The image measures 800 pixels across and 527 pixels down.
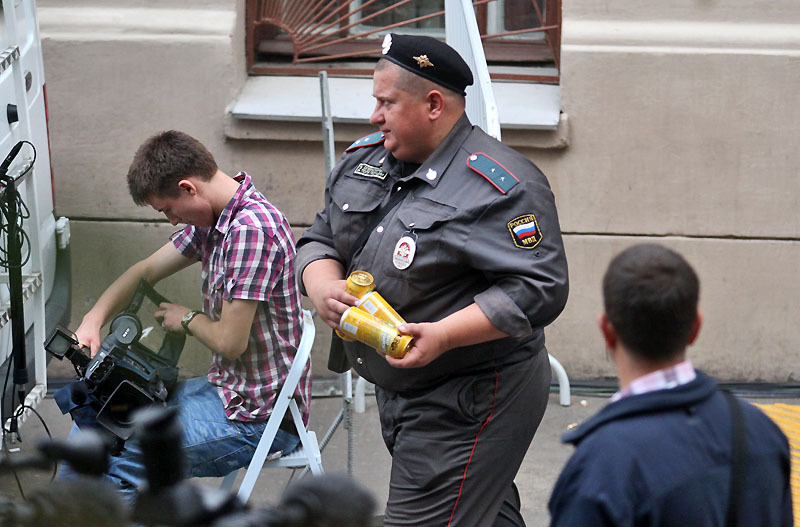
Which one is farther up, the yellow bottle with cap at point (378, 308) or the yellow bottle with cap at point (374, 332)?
the yellow bottle with cap at point (378, 308)

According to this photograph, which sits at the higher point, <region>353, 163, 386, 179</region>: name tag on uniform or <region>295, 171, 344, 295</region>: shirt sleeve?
<region>353, 163, 386, 179</region>: name tag on uniform

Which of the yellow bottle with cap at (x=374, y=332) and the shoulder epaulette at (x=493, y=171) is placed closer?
the yellow bottle with cap at (x=374, y=332)

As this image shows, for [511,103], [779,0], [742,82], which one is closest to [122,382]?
[511,103]

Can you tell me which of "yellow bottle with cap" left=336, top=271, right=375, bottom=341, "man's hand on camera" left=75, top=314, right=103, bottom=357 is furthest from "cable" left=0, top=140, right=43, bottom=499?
"yellow bottle with cap" left=336, top=271, right=375, bottom=341

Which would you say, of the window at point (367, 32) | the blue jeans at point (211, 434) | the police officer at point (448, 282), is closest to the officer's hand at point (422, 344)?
the police officer at point (448, 282)

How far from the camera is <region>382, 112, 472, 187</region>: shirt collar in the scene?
114 inches

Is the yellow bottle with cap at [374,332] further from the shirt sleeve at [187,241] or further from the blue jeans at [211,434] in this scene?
the shirt sleeve at [187,241]

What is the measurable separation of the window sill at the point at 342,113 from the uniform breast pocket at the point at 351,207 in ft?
6.36

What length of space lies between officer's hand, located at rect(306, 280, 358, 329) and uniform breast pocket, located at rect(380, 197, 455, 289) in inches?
5.6

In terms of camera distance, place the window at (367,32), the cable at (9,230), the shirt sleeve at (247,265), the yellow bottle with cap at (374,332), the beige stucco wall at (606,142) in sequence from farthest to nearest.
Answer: the window at (367,32)
the beige stucco wall at (606,142)
the cable at (9,230)
the shirt sleeve at (247,265)
the yellow bottle with cap at (374,332)

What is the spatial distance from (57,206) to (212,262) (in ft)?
7.31

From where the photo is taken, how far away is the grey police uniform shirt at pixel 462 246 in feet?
9.01

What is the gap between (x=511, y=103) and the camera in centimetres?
509

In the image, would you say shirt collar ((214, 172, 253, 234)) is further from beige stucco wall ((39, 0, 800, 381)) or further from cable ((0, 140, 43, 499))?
beige stucco wall ((39, 0, 800, 381))
